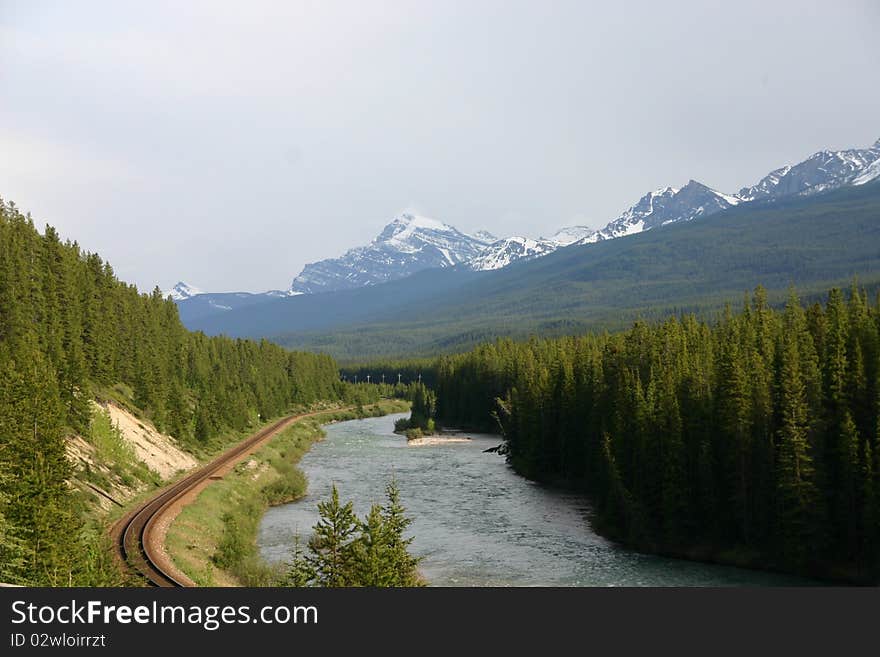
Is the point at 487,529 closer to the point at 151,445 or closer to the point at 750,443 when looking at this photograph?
the point at 750,443

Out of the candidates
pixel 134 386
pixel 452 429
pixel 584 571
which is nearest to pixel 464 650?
pixel 584 571

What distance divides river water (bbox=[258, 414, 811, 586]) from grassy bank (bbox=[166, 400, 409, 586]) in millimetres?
1828

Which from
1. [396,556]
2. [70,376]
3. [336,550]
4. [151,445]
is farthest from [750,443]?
[151,445]

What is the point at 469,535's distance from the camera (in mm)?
55719

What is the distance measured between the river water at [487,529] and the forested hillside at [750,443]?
2.76 meters

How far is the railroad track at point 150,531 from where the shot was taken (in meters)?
36.4

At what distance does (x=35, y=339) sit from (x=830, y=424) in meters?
58.7

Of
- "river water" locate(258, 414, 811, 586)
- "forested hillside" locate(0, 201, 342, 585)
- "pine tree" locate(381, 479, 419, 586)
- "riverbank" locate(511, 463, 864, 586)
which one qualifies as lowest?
"riverbank" locate(511, 463, 864, 586)

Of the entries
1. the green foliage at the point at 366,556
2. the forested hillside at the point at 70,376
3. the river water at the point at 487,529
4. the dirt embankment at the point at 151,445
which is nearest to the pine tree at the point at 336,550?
the green foliage at the point at 366,556

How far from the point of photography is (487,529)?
5791cm

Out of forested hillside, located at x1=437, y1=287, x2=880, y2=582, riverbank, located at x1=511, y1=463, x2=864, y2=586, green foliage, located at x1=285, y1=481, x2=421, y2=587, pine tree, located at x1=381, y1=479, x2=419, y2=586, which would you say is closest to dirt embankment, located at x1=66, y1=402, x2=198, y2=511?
green foliage, located at x1=285, y1=481, x2=421, y2=587

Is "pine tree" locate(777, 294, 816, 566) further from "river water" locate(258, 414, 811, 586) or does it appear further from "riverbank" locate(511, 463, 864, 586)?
"river water" locate(258, 414, 811, 586)

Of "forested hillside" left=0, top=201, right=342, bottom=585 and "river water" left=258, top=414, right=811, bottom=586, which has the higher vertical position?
"forested hillside" left=0, top=201, right=342, bottom=585

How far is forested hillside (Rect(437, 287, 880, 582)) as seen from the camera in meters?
46.2
